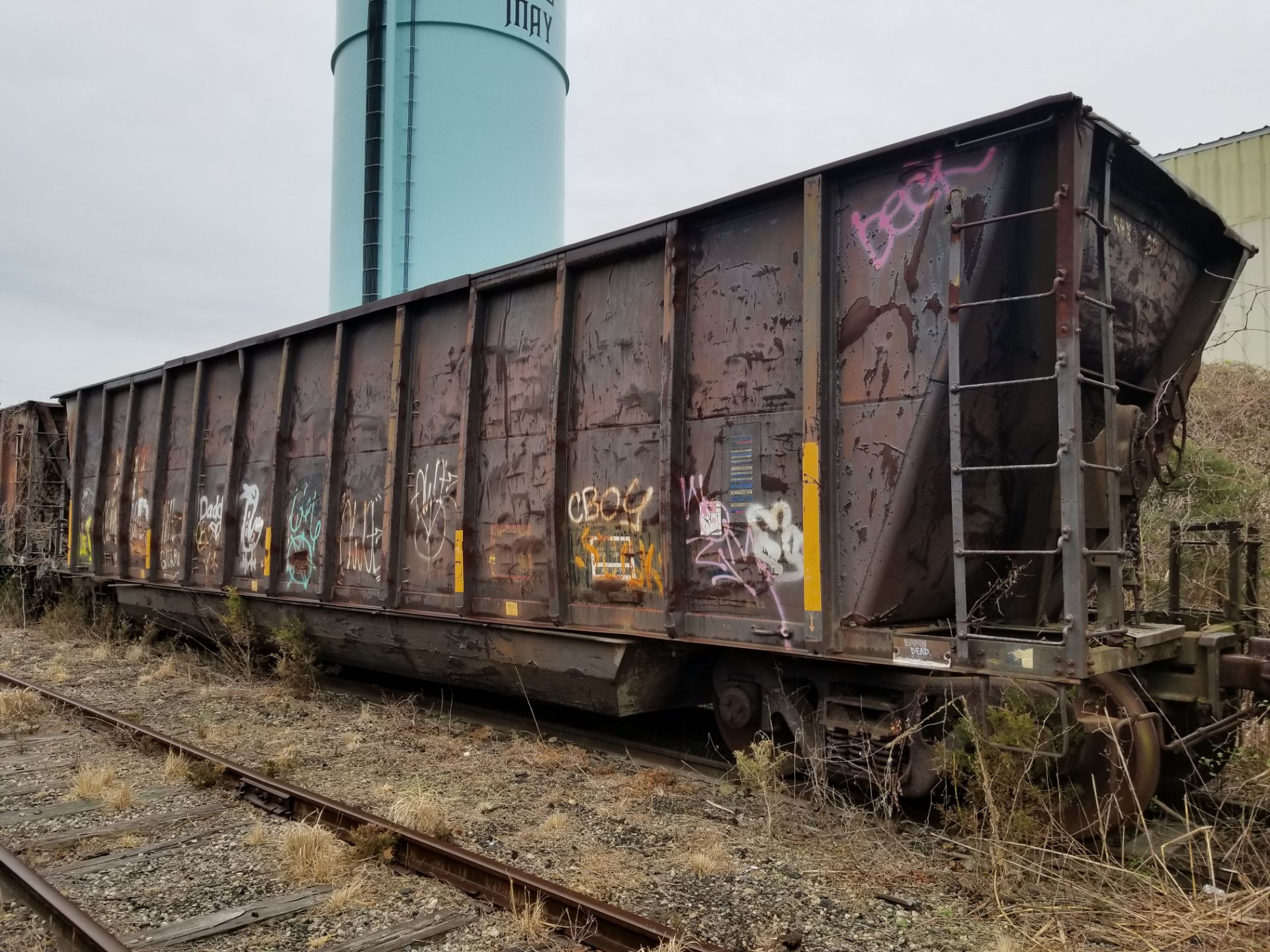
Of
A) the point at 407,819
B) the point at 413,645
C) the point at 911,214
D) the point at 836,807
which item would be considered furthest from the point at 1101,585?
the point at 413,645

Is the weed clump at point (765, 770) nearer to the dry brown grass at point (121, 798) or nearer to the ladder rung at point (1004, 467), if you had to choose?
the ladder rung at point (1004, 467)

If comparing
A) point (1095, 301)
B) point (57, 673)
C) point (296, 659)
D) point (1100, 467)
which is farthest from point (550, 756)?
point (57, 673)

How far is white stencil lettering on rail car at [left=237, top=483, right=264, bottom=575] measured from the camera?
980 cm

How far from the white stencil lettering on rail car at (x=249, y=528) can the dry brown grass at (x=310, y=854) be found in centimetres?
546

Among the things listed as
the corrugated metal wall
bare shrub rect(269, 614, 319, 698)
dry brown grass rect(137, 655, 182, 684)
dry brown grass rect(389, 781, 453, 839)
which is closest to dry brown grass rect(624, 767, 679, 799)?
dry brown grass rect(389, 781, 453, 839)

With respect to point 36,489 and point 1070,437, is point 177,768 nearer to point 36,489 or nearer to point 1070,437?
point 1070,437

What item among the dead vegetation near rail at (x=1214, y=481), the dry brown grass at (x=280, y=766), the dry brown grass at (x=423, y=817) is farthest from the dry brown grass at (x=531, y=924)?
the dead vegetation near rail at (x=1214, y=481)

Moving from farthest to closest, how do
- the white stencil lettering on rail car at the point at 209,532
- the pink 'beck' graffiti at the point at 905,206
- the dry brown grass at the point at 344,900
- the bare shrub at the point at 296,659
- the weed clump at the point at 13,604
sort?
the weed clump at the point at 13,604, the white stencil lettering on rail car at the point at 209,532, the bare shrub at the point at 296,659, the pink 'beck' graffiti at the point at 905,206, the dry brown grass at the point at 344,900

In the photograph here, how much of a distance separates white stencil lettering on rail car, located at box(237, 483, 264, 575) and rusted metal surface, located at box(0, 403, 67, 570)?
619cm

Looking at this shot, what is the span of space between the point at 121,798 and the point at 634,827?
3143 millimetres

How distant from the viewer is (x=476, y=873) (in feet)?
14.1

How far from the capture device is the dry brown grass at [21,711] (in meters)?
7.71

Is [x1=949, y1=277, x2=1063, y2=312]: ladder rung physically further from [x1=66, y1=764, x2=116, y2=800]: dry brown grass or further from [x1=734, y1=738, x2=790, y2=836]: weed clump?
[x1=66, y1=764, x2=116, y2=800]: dry brown grass

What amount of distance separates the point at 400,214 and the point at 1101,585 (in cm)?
2386
